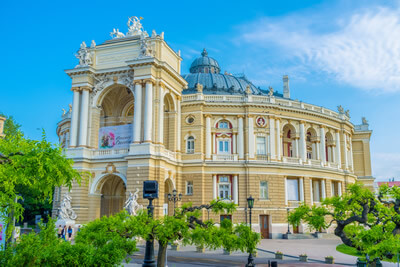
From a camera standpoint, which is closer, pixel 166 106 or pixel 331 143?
pixel 166 106

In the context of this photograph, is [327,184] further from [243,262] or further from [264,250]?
[243,262]

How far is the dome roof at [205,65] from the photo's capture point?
209 feet

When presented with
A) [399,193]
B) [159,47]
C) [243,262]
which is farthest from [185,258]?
[159,47]

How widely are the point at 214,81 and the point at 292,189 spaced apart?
18917 mm

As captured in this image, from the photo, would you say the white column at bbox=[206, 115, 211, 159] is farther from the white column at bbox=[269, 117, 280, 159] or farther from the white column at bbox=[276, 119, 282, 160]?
the white column at bbox=[276, 119, 282, 160]

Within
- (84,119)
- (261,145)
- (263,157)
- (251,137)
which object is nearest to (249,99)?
(251,137)

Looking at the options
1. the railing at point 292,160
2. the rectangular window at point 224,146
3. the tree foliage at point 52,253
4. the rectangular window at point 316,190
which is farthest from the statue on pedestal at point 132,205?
the rectangular window at point 316,190

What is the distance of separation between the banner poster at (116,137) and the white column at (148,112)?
122 inches

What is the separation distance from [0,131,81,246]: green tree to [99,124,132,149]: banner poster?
87.5ft

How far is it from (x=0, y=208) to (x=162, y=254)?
6462mm

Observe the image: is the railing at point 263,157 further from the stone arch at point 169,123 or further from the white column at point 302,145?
the stone arch at point 169,123

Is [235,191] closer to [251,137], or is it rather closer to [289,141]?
[251,137]

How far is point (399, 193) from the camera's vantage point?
728 inches

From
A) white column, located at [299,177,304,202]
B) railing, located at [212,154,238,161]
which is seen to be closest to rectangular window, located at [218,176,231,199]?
railing, located at [212,154,238,161]
